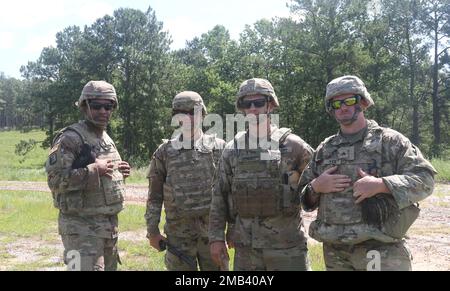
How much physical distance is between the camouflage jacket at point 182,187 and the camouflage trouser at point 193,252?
63 millimetres

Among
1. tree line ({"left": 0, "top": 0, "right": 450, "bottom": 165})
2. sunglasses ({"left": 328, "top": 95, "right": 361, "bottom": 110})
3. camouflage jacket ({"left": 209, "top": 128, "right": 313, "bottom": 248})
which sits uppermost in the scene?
tree line ({"left": 0, "top": 0, "right": 450, "bottom": 165})

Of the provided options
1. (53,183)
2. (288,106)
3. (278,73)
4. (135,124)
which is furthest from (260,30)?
(53,183)

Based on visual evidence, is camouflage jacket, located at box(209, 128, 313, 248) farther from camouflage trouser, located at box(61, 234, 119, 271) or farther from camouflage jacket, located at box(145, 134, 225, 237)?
camouflage trouser, located at box(61, 234, 119, 271)

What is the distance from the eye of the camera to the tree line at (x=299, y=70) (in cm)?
3045

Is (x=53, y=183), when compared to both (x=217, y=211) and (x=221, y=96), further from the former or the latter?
(x=221, y=96)

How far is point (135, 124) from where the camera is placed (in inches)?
1375

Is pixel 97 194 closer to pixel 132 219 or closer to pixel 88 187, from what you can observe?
pixel 88 187

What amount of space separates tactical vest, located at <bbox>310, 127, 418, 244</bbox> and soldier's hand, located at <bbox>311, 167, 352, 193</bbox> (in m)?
0.05

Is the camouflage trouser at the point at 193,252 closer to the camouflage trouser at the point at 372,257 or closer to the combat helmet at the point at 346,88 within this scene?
the camouflage trouser at the point at 372,257

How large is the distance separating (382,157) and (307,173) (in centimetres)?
56

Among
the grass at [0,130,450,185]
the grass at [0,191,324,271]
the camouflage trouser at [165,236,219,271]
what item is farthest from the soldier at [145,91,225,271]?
the grass at [0,130,450,185]

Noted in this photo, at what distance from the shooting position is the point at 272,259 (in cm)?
351

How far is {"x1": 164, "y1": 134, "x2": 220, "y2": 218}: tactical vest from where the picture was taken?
14.2 feet

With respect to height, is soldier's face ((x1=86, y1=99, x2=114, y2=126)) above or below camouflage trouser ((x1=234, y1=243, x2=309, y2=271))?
above
